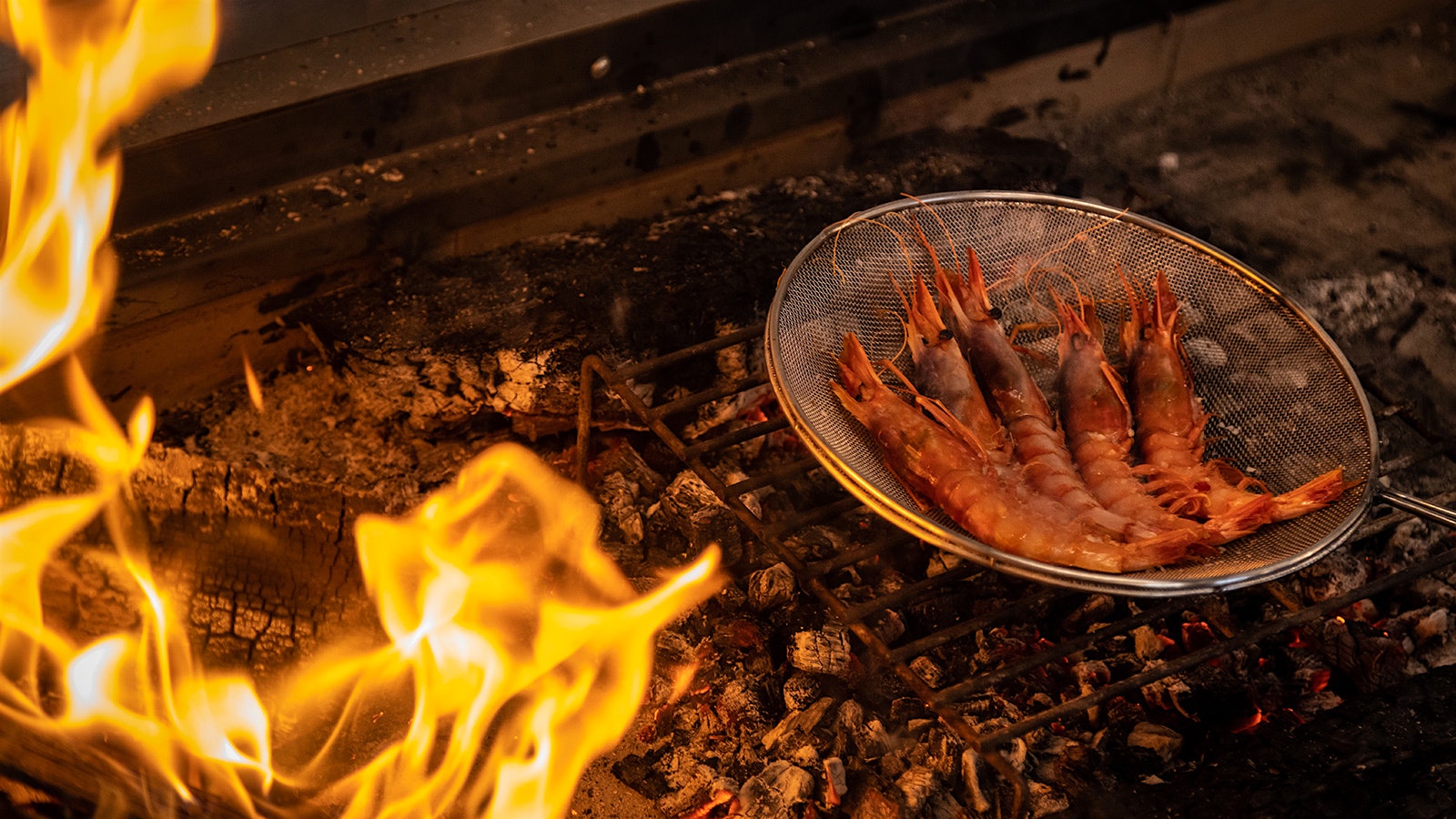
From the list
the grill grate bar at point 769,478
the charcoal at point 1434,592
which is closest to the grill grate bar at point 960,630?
the grill grate bar at point 769,478

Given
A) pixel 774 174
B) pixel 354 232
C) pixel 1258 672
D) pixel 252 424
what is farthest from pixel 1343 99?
pixel 252 424

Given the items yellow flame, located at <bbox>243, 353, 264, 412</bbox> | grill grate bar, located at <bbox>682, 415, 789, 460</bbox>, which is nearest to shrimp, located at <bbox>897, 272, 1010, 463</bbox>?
grill grate bar, located at <bbox>682, 415, 789, 460</bbox>

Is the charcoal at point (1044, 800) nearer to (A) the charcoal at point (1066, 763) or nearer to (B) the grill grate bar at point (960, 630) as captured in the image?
(A) the charcoal at point (1066, 763)

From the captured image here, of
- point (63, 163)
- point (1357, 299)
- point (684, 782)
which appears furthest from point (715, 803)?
point (1357, 299)

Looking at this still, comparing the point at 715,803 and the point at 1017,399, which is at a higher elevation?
the point at 1017,399

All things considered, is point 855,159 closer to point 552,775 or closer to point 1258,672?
point 1258,672

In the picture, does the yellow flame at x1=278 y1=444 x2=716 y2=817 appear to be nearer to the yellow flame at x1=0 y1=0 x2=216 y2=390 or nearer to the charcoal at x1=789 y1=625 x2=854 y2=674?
the charcoal at x1=789 y1=625 x2=854 y2=674

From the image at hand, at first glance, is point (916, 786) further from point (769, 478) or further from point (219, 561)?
point (219, 561)
